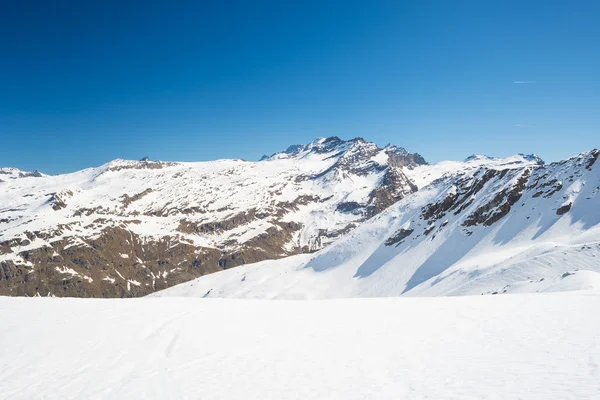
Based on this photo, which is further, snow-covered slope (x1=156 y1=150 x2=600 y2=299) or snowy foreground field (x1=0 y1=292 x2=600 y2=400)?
snow-covered slope (x1=156 y1=150 x2=600 y2=299)

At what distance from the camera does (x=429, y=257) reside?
76375mm

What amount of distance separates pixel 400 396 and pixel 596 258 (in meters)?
43.3

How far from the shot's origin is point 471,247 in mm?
71875

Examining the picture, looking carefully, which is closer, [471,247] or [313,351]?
[313,351]

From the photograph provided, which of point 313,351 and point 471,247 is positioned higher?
point 313,351

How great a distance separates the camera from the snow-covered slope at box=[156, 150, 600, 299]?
4272cm

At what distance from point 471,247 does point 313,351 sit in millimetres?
68016

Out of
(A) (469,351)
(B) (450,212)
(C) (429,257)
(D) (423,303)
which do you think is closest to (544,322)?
(A) (469,351)

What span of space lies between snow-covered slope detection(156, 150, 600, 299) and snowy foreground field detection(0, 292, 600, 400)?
18147mm

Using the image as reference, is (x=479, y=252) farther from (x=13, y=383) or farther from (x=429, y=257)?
(x=13, y=383)

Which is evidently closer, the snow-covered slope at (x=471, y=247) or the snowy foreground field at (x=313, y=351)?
the snowy foreground field at (x=313, y=351)

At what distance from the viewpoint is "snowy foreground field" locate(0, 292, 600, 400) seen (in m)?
10.7

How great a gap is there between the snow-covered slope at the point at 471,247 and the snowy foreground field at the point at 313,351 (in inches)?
714

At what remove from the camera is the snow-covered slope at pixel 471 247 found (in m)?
42.7
